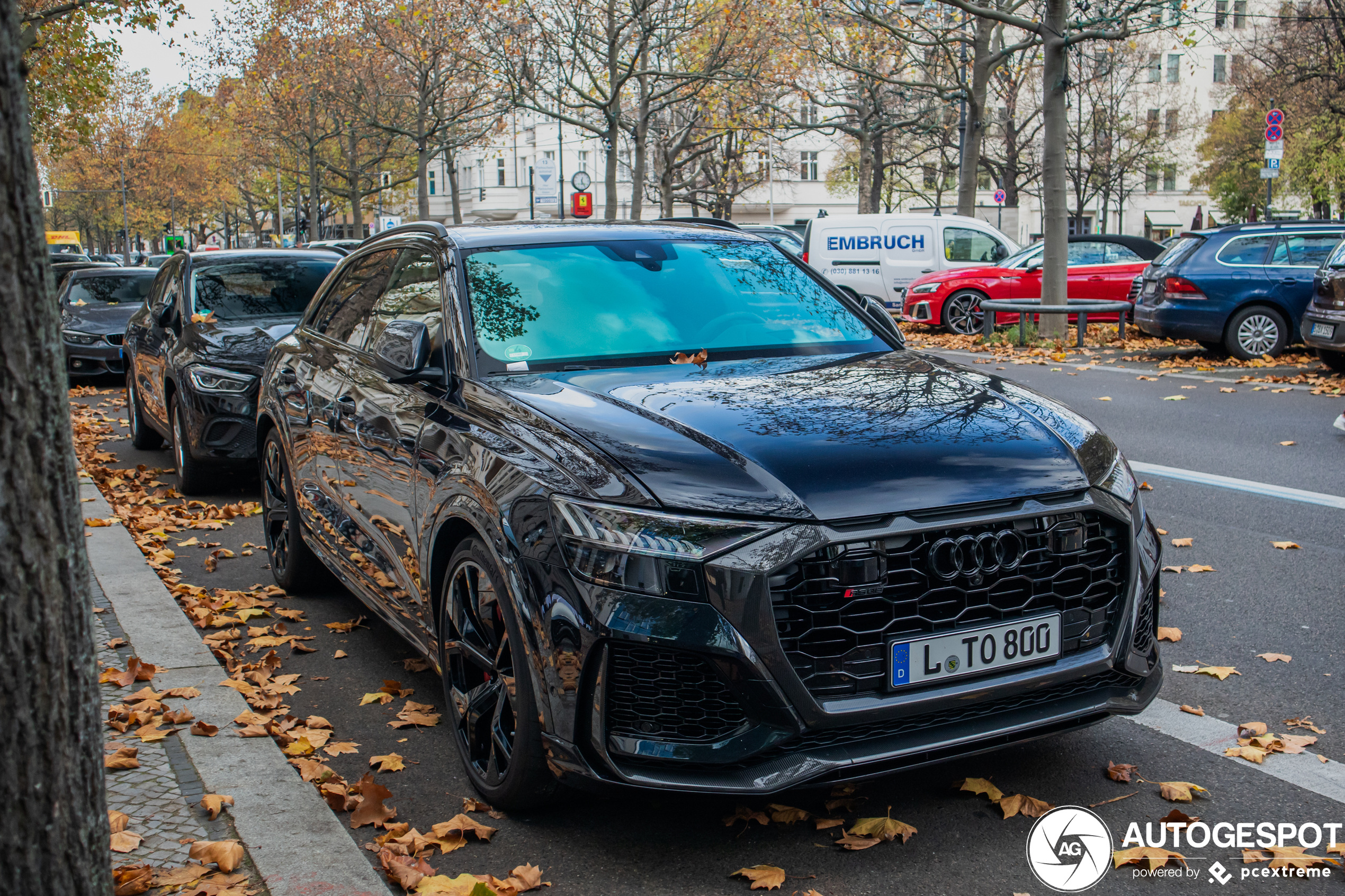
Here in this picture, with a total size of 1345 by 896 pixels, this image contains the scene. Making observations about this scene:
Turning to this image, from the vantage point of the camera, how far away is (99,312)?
1833cm

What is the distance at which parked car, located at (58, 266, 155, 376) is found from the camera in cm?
1742

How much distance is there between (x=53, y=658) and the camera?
2070 millimetres

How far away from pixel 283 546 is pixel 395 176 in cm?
7247

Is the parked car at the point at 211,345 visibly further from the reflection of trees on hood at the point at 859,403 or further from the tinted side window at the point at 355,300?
the reflection of trees on hood at the point at 859,403

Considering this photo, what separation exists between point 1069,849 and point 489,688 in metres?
1.59

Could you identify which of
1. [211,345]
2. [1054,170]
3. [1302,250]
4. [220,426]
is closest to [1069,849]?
[220,426]

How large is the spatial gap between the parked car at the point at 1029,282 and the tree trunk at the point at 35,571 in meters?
19.6

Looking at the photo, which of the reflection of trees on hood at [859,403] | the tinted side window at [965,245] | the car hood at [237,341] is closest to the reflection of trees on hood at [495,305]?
the reflection of trees on hood at [859,403]

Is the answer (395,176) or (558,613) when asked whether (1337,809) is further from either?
(395,176)

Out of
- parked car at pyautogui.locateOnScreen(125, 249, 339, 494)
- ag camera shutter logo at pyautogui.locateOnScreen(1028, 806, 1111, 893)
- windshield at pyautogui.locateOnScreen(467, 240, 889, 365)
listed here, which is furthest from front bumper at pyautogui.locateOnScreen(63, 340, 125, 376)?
ag camera shutter logo at pyautogui.locateOnScreen(1028, 806, 1111, 893)

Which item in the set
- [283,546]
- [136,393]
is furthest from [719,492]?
[136,393]

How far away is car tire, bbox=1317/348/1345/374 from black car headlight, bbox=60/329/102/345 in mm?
15274

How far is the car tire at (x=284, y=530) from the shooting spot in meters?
5.89

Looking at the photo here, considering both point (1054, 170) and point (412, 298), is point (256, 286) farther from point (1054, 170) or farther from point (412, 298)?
point (1054, 170)
